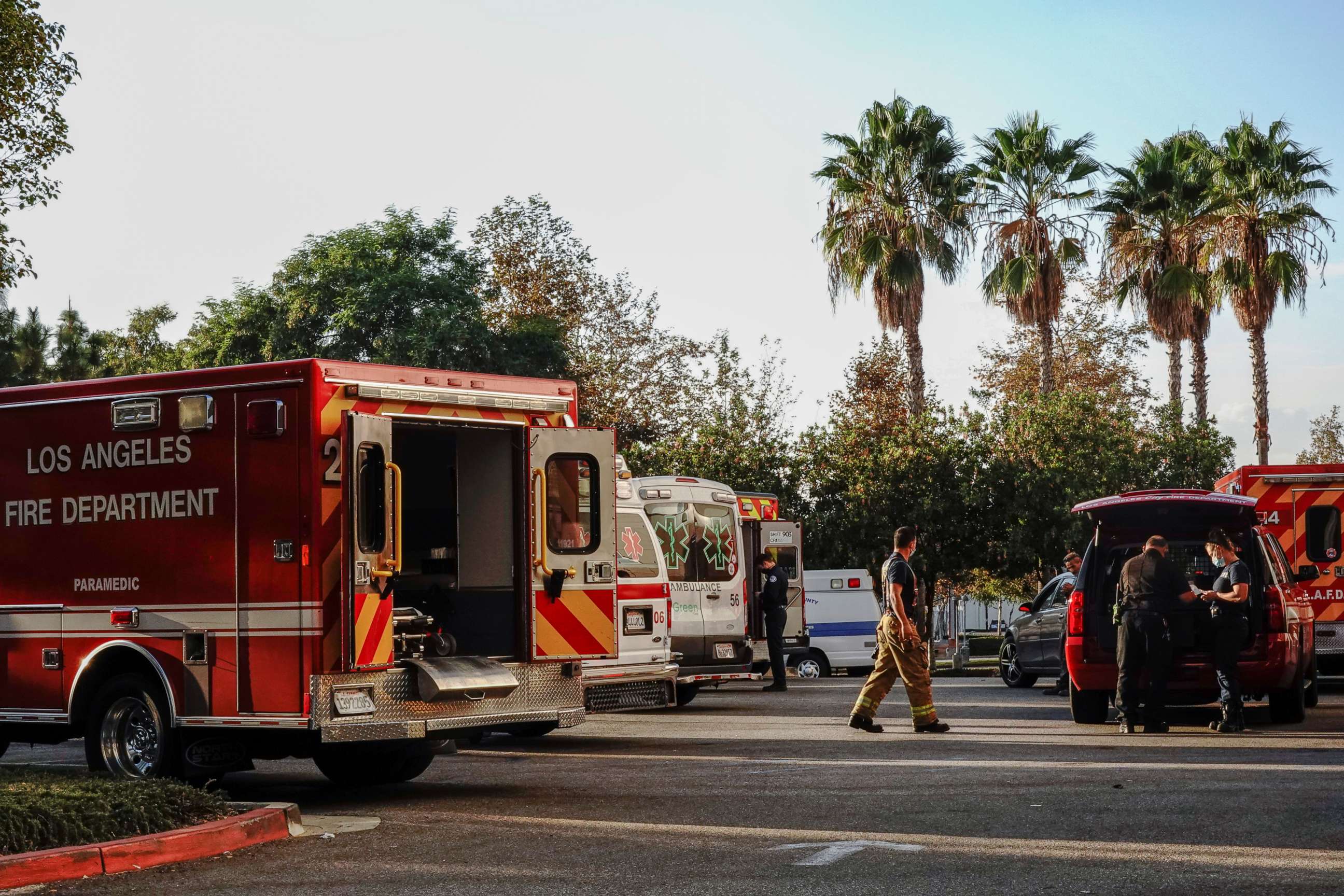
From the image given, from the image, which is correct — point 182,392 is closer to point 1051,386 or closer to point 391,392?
point 391,392

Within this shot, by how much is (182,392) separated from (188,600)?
1393mm

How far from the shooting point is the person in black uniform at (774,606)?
21.5 m

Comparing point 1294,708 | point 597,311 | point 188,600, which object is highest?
point 597,311

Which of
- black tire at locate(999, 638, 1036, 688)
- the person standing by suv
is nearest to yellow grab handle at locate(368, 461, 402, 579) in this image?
the person standing by suv

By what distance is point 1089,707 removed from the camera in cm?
1538

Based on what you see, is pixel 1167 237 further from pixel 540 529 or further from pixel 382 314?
pixel 540 529

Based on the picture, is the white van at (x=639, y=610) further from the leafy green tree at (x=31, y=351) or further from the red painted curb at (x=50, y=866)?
the leafy green tree at (x=31, y=351)

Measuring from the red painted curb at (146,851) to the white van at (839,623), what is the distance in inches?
814

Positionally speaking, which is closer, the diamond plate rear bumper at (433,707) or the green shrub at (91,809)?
the green shrub at (91,809)

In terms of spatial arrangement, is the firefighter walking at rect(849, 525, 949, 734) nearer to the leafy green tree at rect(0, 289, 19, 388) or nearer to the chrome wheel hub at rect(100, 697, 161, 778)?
the chrome wheel hub at rect(100, 697, 161, 778)

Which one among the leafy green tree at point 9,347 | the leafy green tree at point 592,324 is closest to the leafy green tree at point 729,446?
the leafy green tree at point 592,324

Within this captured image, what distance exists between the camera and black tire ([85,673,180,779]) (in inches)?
422

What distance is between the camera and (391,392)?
10.7 metres

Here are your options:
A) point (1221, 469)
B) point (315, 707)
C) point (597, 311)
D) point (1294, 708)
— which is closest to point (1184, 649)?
point (1294, 708)
